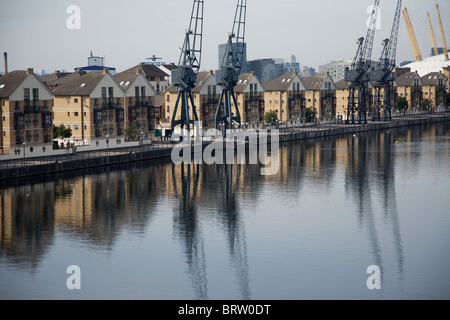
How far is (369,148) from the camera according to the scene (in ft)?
319

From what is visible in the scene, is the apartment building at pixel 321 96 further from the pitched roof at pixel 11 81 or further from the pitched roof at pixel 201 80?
the pitched roof at pixel 11 81

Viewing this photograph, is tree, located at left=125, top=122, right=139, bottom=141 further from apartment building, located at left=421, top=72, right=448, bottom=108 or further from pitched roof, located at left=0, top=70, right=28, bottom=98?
apartment building, located at left=421, top=72, right=448, bottom=108

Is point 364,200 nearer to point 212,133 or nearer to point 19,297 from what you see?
point 19,297

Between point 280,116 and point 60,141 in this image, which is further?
point 280,116

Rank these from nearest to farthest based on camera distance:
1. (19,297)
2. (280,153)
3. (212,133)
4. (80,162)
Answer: (19,297)
(80,162)
(280,153)
(212,133)

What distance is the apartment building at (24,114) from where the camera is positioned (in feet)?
234

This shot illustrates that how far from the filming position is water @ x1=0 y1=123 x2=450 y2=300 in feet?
111

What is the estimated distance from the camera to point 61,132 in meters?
80.4

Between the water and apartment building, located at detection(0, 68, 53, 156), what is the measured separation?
29.8 feet

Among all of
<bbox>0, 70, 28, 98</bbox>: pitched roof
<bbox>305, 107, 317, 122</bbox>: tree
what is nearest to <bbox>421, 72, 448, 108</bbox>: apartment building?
<bbox>305, 107, 317, 122</bbox>: tree

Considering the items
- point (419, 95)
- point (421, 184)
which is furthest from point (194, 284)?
point (419, 95)

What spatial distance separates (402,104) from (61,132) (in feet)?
373

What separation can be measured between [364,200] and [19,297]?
1286 inches

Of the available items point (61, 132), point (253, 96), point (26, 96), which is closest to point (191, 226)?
point (26, 96)
